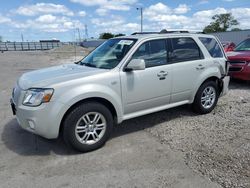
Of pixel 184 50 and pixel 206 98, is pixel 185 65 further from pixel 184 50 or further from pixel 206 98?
pixel 206 98

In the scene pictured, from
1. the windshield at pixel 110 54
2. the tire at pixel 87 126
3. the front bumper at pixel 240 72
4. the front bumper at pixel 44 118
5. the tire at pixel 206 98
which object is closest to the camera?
the front bumper at pixel 44 118

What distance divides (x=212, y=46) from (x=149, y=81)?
207 centimetres

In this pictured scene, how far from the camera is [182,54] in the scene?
16.3ft

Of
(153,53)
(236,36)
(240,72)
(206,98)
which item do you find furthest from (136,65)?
(236,36)

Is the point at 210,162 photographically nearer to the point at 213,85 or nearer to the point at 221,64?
the point at 213,85

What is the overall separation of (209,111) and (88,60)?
113 inches

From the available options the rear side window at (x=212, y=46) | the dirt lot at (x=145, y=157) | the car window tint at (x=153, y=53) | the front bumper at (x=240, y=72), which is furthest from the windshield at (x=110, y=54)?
the front bumper at (x=240, y=72)

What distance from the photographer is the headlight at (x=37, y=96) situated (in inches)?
139

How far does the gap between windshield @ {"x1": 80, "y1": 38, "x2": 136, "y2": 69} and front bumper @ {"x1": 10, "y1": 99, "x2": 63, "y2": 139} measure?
1211 millimetres

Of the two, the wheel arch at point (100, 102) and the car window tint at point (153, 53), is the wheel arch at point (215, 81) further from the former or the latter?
the wheel arch at point (100, 102)

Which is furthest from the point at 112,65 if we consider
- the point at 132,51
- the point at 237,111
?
the point at 237,111

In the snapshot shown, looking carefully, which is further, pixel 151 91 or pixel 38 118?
pixel 151 91

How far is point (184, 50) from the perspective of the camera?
5.02 metres

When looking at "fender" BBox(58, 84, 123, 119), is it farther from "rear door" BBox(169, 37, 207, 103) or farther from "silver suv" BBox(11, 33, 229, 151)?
"rear door" BBox(169, 37, 207, 103)
